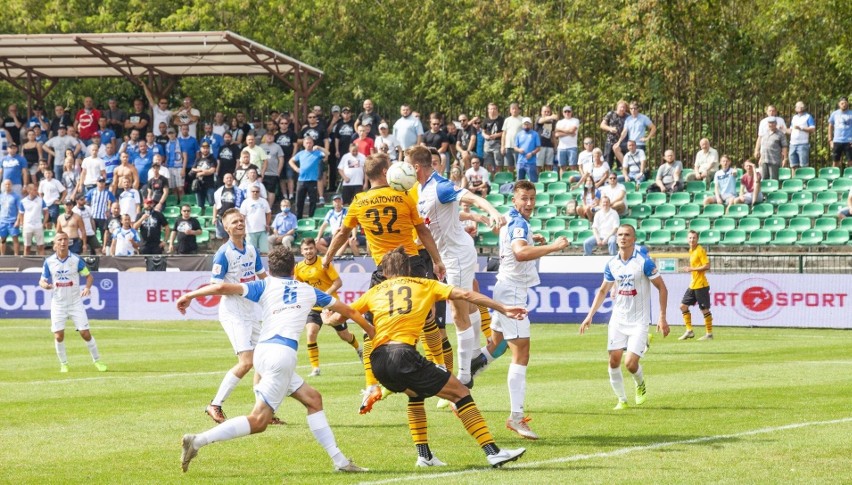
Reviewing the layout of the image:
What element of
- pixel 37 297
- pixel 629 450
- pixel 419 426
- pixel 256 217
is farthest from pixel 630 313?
pixel 37 297

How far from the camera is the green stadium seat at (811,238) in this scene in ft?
96.0

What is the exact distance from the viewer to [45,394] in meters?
16.1

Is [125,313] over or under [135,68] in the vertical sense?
under

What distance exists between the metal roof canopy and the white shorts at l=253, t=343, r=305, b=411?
24.9m

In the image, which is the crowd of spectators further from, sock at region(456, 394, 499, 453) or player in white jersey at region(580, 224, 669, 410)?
sock at region(456, 394, 499, 453)

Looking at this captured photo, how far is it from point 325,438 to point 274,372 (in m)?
0.68

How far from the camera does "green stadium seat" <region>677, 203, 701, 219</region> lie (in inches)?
1236

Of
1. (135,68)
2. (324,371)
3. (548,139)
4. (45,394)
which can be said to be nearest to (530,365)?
(324,371)

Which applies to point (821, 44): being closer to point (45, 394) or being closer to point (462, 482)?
point (45, 394)

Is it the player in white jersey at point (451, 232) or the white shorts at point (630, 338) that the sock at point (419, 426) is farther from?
the white shorts at point (630, 338)

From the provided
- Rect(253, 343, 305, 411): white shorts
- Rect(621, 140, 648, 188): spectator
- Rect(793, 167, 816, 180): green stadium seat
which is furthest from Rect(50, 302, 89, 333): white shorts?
Rect(793, 167, 816, 180): green stadium seat

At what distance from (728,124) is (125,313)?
16.9 metres

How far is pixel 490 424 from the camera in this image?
12594mm

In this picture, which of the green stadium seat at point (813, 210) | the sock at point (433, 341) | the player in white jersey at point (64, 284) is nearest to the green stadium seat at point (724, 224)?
the green stadium seat at point (813, 210)
